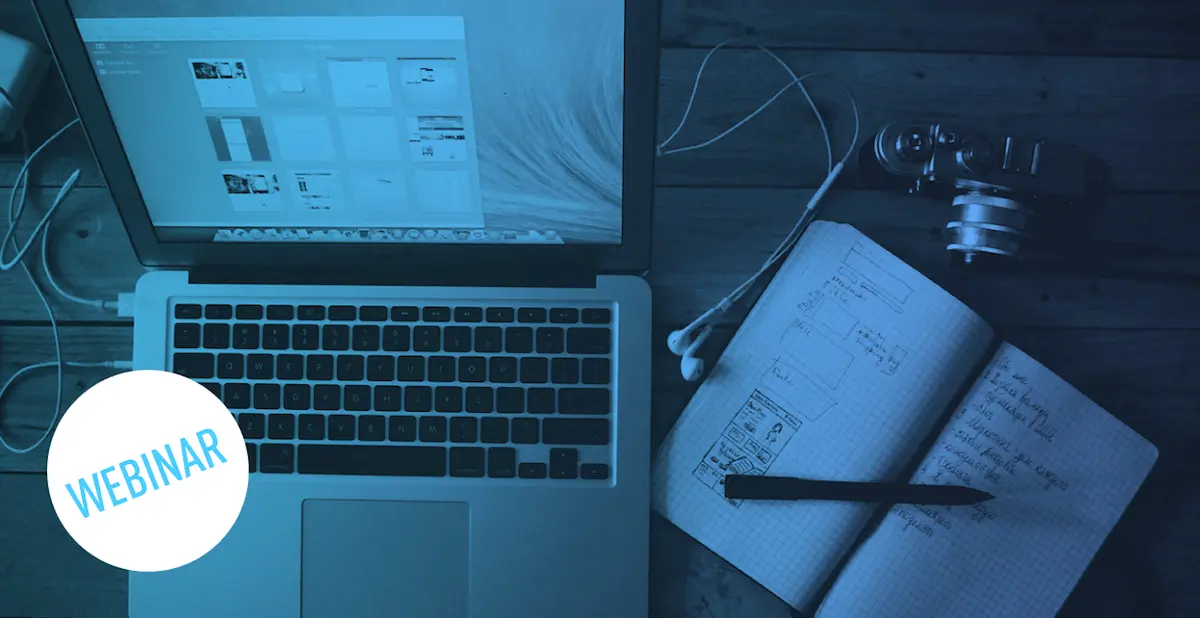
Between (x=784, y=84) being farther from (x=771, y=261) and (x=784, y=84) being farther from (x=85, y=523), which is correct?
(x=85, y=523)

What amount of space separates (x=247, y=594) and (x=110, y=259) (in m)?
0.34

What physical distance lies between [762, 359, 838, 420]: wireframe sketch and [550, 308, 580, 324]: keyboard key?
18 cm

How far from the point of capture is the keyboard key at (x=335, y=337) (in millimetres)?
653

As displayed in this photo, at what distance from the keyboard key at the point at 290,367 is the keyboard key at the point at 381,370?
0.19 ft

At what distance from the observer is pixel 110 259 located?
73 cm

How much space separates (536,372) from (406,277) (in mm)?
138

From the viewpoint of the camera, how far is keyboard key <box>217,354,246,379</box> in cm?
65

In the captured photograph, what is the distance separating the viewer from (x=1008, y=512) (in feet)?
2.18

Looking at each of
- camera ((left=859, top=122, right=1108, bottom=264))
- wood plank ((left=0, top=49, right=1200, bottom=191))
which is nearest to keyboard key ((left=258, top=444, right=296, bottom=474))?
wood plank ((left=0, top=49, right=1200, bottom=191))

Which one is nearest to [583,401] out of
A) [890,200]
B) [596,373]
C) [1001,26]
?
[596,373]

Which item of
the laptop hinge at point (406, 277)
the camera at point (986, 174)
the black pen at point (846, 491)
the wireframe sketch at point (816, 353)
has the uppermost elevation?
the camera at point (986, 174)

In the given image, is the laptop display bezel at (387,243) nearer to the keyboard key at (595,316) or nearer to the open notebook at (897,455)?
the keyboard key at (595,316)

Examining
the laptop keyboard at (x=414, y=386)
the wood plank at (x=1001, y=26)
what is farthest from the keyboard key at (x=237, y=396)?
the wood plank at (x=1001, y=26)

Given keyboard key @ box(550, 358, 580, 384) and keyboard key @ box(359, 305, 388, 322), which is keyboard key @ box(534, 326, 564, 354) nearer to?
keyboard key @ box(550, 358, 580, 384)
